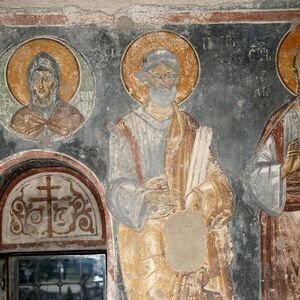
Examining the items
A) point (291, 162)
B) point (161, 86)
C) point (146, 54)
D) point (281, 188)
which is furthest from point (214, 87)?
point (281, 188)

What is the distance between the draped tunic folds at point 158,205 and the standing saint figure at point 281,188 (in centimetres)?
32

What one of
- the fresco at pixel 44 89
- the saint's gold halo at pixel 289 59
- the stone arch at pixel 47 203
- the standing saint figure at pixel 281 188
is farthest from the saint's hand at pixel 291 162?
the fresco at pixel 44 89

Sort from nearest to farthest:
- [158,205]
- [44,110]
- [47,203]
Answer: [158,205], [44,110], [47,203]

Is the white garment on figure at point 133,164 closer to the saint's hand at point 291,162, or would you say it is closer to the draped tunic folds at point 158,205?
the draped tunic folds at point 158,205

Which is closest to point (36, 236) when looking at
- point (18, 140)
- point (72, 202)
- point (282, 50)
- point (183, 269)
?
point (72, 202)

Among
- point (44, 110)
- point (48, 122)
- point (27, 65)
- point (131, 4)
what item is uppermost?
point (131, 4)

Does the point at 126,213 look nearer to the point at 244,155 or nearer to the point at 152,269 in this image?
the point at 152,269

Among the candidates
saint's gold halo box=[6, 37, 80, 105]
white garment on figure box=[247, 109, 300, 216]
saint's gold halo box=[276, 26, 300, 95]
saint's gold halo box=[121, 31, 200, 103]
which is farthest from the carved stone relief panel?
saint's gold halo box=[276, 26, 300, 95]

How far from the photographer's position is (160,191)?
270 inches

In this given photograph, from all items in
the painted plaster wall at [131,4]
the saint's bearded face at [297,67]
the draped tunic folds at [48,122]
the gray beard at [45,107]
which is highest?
the painted plaster wall at [131,4]

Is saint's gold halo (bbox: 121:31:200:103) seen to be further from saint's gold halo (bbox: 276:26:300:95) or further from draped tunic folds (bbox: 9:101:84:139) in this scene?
saint's gold halo (bbox: 276:26:300:95)

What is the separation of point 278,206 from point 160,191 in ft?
3.42

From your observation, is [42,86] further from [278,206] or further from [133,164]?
[278,206]

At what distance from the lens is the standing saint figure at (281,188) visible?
679 cm
